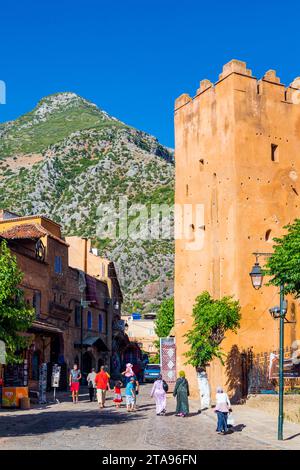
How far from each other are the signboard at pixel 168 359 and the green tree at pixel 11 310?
20023 mm

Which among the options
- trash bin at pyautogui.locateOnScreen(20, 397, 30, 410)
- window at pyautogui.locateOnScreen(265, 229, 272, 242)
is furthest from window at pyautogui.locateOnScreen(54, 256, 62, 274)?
trash bin at pyautogui.locateOnScreen(20, 397, 30, 410)

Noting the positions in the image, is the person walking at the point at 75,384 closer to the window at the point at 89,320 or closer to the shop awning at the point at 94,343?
the shop awning at the point at 94,343

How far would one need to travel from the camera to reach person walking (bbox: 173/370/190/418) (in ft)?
76.5

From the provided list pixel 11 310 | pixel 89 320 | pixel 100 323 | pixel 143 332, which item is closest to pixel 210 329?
pixel 11 310

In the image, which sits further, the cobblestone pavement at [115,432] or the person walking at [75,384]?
the person walking at [75,384]

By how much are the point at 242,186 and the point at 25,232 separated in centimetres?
1443

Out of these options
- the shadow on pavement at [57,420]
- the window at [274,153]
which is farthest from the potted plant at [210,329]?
the window at [274,153]

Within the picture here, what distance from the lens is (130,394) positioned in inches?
1024

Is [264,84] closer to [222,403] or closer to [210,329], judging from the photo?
[210,329]

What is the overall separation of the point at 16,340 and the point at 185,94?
90.1ft

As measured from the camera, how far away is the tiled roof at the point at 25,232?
39.5 m

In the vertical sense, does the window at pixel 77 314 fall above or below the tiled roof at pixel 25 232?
below

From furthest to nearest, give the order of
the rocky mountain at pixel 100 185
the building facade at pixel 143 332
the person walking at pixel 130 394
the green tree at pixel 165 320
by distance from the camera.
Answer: the rocky mountain at pixel 100 185
the building facade at pixel 143 332
the green tree at pixel 165 320
the person walking at pixel 130 394

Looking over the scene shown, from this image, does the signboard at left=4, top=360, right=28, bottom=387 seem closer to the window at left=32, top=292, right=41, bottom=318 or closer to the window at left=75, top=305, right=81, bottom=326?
the window at left=32, top=292, right=41, bottom=318
